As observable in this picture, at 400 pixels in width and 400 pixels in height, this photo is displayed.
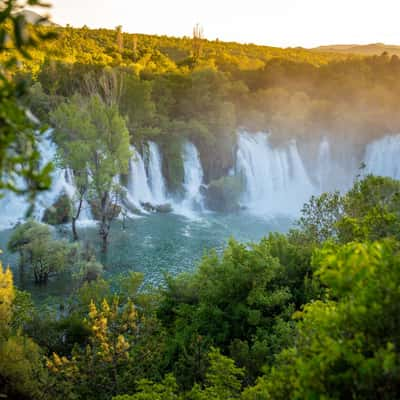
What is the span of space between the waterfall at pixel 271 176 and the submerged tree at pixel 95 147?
15347mm

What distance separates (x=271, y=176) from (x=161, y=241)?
1815cm

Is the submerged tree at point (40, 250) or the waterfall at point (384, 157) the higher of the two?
the waterfall at point (384, 157)

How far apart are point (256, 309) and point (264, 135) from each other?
32786mm

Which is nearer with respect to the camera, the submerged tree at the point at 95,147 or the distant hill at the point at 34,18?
the distant hill at the point at 34,18

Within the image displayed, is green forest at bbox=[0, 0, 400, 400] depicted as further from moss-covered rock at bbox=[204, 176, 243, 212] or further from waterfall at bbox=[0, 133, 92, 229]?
waterfall at bbox=[0, 133, 92, 229]

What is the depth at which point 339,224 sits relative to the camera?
38.6 feet

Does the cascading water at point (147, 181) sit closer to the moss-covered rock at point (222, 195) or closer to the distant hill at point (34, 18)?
the moss-covered rock at point (222, 195)

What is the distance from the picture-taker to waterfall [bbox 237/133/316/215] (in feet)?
126

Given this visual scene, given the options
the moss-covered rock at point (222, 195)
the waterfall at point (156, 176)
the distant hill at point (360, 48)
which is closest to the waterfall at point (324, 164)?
the moss-covered rock at point (222, 195)

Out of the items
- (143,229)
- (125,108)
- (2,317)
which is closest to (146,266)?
(143,229)

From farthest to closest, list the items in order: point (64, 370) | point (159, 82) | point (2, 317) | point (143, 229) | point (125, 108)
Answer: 1. point (159, 82)
2. point (125, 108)
3. point (143, 229)
4. point (2, 317)
5. point (64, 370)

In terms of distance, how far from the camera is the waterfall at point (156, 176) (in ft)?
112

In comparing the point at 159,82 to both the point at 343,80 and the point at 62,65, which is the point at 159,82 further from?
the point at 343,80

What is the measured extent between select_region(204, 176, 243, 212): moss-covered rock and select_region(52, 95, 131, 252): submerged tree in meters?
11.3
